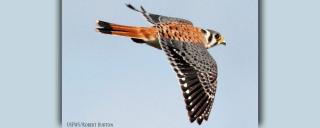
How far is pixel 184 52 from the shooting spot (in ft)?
7.40

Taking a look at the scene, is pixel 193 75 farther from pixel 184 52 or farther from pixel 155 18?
pixel 155 18

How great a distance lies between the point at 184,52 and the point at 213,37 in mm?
117

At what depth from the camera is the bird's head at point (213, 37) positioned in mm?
2277

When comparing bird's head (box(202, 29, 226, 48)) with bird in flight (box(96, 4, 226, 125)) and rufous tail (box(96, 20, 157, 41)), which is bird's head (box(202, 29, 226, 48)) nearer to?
bird in flight (box(96, 4, 226, 125))

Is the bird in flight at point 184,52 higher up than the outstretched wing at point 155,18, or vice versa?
the outstretched wing at point 155,18

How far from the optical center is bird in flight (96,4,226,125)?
2256mm

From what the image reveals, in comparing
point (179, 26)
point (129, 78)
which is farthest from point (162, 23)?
point (129, 78)

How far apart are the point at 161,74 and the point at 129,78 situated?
4.5 inches

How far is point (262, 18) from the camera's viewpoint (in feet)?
7.53

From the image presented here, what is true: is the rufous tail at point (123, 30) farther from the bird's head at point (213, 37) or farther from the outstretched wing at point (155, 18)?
the bird's head at point (213, 37)

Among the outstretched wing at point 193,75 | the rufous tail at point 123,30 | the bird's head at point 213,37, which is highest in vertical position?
the rufous tail at point 123,30

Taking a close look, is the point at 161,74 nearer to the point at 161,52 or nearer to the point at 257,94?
the point at 161,52

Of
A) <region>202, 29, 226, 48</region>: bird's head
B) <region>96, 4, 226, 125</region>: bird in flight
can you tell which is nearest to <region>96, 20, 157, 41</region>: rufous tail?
<region>96, 4, 226, 125</region>: bird in flight

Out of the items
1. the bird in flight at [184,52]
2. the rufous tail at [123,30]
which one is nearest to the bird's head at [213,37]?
the bird in flight at [184,52]
